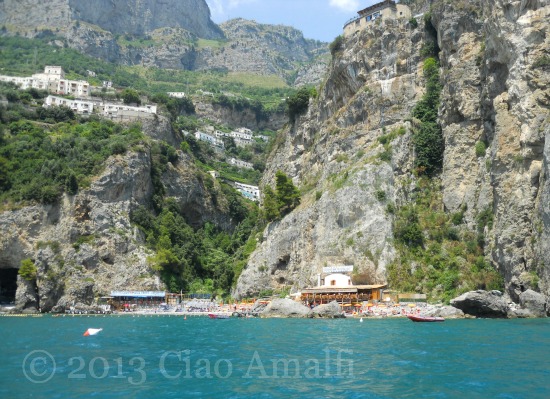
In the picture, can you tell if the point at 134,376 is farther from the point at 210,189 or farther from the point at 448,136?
the point at 210,189

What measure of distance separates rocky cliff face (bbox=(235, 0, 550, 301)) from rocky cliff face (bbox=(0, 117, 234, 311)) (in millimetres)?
14141

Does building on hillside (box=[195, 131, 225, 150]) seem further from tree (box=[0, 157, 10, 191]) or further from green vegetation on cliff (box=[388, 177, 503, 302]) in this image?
green vegetation on cliff (box=[388, 177, 503, 302])

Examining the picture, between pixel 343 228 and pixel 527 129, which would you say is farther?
pixel 343 228

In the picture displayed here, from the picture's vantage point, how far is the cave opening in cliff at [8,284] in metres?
71.4

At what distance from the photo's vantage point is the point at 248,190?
109 meters

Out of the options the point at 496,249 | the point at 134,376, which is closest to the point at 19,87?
the point at 496,249

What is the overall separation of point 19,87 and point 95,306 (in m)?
60.2

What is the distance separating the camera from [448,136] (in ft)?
190

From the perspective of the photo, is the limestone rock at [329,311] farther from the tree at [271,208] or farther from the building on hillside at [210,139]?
the building on hillside at [210,139]

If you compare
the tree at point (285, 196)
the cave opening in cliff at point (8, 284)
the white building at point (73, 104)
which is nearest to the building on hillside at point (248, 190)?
the white building at point (73, 104)

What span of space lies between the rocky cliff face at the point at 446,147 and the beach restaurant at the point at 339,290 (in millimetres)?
1583

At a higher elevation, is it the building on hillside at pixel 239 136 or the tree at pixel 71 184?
the building on hillside at pixel 239 136

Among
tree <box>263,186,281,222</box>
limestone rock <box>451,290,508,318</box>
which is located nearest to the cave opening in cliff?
tree <box>263,186,281,222</box>

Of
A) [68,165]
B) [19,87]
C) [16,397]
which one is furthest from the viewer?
[19,87]
